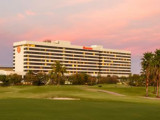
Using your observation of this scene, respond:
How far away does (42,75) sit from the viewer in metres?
A: 197

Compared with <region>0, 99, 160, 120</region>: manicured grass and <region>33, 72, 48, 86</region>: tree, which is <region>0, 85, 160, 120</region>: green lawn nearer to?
<region>0, 99, 160, 120</region>: manicured grass

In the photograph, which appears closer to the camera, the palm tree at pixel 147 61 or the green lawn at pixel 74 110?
the green lawn at pixel 74 110

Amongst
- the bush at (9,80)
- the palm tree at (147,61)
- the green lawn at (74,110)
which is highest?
the palm tree at (147,61)

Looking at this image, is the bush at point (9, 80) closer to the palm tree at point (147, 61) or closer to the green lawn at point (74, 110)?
the palm tree at point (147, 61)

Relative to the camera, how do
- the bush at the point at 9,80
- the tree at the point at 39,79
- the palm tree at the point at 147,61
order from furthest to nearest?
1. the tree at the point at 39,79
2. the bush at the point at 9,80
3. the palm tree at the point at 147,61

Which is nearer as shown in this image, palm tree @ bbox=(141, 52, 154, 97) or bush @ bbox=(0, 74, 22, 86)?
palm tree @ bbox=(141, 52, 154, 97)

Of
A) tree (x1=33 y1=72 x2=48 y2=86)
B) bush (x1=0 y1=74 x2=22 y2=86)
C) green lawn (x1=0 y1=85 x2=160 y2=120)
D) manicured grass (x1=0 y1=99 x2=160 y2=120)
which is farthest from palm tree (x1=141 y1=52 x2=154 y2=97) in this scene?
bush (x1=0 y1=74 x2=22 y2=86)

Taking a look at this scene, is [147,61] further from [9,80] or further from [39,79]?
[9,80]

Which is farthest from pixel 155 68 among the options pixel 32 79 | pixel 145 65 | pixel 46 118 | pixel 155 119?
pixel 32 79

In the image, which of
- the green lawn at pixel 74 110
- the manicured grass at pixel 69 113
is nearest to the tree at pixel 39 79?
the green lawn at pixel 74 110

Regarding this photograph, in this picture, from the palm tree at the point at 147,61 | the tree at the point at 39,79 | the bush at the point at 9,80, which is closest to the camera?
the palm tree at the point at 147,61

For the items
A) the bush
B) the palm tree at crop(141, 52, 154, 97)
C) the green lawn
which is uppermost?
the palm tree at crop(141, 52, 154, 97)

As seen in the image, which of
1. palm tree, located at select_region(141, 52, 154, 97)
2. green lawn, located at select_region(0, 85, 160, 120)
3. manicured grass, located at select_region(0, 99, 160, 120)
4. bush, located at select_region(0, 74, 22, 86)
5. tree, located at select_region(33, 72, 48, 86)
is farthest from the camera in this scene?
tree, located at select_region(33, 72, 48, 86)

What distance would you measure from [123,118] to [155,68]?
6712 centimetres
